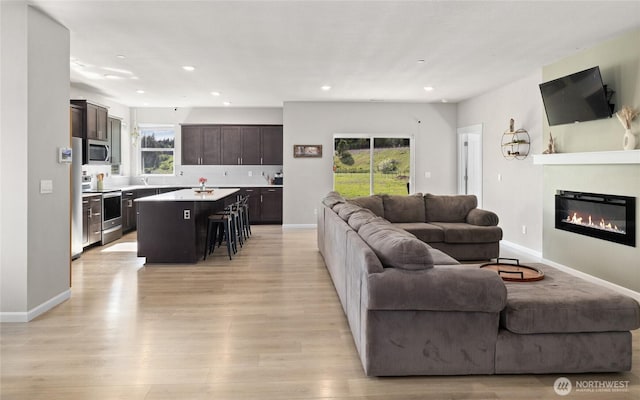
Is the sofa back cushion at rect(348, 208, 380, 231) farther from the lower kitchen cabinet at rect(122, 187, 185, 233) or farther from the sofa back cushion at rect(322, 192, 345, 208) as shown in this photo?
the lower kitchen cabinet at rect(122, 187, 185, 233)

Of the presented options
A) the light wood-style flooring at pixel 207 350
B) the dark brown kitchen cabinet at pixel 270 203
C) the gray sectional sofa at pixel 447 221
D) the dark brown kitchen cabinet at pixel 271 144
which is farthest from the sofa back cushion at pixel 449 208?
the dark brown kitchen cabinet at pixel 271 144

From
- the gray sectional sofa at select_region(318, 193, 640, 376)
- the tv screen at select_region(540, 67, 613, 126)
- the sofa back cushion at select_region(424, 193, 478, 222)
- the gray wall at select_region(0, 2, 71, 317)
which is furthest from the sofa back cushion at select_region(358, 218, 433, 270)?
the sofa back cushion at select_region(424, 193, 478, 222)

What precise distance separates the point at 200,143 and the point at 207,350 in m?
8.07

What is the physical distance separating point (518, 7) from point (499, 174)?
4.33 metres

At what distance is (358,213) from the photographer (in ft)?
14.6

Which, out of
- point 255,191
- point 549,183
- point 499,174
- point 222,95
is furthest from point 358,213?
point 255,191

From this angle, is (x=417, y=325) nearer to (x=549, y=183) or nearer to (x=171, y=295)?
(x=171, y=295)

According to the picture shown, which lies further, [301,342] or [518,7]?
[518,7]

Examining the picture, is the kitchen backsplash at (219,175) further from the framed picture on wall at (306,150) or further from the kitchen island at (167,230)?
the kitchen island at (167,230)

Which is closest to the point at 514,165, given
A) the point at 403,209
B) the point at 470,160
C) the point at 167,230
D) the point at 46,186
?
the point at 470,160

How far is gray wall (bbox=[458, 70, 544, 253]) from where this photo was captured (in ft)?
22.1

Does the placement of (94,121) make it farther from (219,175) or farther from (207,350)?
(207,350)

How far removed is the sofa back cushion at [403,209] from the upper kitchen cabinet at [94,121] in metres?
5.00

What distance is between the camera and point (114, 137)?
885 cm
